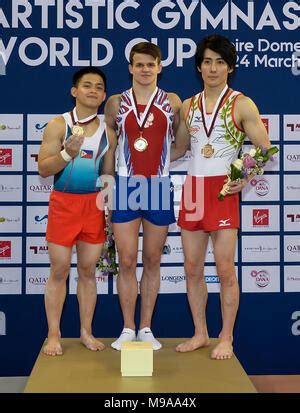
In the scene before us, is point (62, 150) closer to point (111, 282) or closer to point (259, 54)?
point (111, 282)

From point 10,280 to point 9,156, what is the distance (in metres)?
0.94

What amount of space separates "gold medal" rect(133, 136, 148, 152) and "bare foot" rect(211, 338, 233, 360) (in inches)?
51.7

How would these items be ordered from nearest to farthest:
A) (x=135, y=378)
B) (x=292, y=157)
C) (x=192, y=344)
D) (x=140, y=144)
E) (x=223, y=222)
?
(x=135, y=378), (x=223, y=222), (x=140, y=144), (x=192, y=344), (x=292, y=157)

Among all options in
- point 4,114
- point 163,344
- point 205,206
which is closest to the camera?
point 205,206

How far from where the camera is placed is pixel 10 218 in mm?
4809

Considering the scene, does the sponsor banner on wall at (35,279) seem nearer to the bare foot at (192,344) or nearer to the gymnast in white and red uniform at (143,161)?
the gymnast in white and red uniform at (143,161)

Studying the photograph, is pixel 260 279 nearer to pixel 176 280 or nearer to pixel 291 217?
pixel 291 217

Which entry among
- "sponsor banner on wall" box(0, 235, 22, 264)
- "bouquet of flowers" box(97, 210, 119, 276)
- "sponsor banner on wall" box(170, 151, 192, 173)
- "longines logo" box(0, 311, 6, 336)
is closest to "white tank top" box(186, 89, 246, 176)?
"bouquet of flowers" box(97, 210, 119, 276)

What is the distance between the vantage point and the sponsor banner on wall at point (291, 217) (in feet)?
16.0

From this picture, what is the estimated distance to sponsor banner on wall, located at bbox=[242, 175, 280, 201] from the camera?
16.0ft

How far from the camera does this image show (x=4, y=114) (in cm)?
475

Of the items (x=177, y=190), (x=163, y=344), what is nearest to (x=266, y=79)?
(x=177, y=190)

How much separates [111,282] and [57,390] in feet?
5.17

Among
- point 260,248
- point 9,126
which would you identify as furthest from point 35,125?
point 260,248
